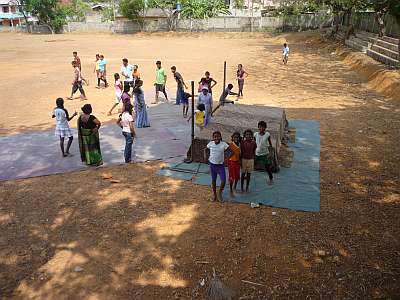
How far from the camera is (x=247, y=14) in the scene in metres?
52.5

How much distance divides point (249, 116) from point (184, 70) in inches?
526

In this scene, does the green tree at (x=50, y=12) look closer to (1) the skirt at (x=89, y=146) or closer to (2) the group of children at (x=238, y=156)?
(1) the skirt at (x=89, y=146)

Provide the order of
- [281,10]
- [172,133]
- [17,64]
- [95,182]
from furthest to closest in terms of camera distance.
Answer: [281,10]
[17,64]
[172,133]
[95,182]

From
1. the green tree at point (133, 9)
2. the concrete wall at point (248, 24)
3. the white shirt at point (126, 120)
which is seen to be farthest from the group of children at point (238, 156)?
the green tree at point (133, 9)

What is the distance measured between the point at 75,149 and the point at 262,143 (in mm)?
4782

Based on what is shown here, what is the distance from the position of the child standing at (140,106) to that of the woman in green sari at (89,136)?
268 cm

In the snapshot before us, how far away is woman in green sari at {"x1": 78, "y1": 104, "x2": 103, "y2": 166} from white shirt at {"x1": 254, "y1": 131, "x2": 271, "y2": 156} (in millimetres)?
3358

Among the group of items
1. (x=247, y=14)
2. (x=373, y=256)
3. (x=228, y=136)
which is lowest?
(x=373, y=256)

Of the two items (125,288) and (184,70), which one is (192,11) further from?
(125,288)

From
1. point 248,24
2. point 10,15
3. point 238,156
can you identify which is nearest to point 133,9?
point 248,24

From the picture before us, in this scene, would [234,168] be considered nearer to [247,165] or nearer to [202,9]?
[247,165]

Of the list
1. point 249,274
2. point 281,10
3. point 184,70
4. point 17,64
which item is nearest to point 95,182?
point 249,274

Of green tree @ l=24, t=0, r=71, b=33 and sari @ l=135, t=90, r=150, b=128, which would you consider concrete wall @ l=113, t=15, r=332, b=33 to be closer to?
green tree @ l=24, t=0, r=71, b=33

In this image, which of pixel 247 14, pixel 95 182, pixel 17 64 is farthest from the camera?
pixel 247 14
